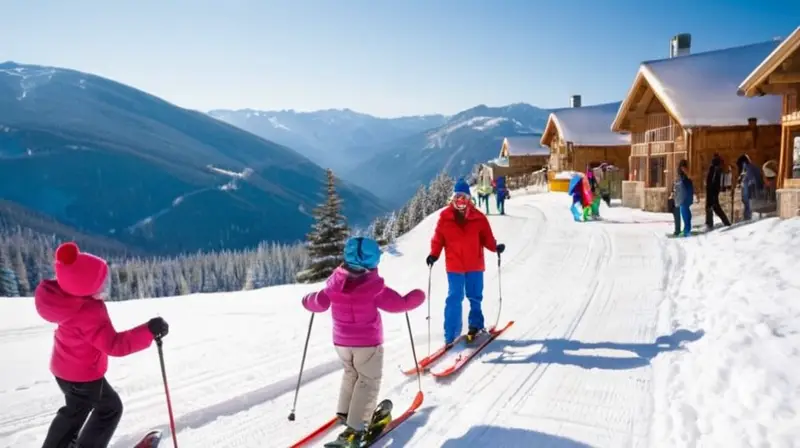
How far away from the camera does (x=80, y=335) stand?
3219 mm

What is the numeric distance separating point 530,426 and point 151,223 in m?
219

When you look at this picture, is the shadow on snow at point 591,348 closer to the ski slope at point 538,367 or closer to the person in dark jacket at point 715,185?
the ski slope at point 538,367

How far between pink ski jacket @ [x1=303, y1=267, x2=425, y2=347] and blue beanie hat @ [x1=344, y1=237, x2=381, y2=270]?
0.11 meters

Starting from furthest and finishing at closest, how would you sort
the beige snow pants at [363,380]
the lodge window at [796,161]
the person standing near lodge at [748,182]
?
the lodge window at [796,161] → the person standing near lodge at [748,182] → the beige snow pants at [363,380]

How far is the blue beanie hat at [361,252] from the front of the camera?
3775mm

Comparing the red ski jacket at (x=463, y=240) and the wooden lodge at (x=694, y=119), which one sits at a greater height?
the wooden lodge at (x=694, y=119)

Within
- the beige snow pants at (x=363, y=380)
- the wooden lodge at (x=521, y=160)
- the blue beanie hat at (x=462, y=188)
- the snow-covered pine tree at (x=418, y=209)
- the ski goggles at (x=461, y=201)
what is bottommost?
the snow-covered pine tree at (x=418, y=209)

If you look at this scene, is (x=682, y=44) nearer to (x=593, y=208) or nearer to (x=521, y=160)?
(x=593, y=208)

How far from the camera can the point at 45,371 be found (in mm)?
5828

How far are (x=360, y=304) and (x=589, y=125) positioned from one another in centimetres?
3408

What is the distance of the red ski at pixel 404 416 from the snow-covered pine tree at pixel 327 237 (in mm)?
21389

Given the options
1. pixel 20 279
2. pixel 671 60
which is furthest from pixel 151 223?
pixel 671 60

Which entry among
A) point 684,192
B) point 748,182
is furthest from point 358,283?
point 748,182

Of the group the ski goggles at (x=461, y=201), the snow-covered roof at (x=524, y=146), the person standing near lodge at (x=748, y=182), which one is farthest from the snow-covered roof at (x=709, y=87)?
the snow-covered roof at (x=524, y=146)
